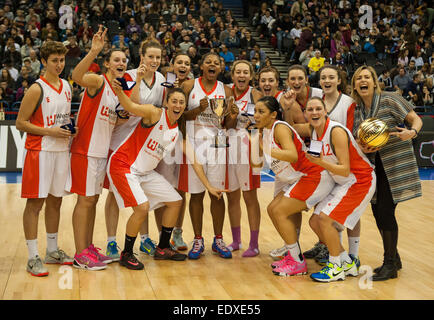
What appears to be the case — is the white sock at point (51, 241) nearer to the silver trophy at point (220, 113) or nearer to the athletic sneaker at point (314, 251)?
the silver trophy at point (220, 113)

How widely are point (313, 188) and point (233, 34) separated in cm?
1206

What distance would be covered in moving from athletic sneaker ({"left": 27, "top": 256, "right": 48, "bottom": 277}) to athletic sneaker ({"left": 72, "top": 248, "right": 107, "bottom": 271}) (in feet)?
0.99

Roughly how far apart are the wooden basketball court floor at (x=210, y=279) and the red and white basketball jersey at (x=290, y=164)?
84 centimetres

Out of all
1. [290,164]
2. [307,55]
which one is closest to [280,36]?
[307,55]

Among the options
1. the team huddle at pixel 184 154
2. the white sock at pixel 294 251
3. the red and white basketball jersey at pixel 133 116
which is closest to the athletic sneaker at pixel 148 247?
the team huddle at pixel 184 154

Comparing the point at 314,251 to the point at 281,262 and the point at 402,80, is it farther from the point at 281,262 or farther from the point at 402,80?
the point at 402,80

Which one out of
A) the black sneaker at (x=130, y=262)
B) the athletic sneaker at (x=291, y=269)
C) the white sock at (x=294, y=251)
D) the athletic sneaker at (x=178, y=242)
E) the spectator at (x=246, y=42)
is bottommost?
the athletic sneaker at (x=178, y=242)

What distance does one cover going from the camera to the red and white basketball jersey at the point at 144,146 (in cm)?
A: 452

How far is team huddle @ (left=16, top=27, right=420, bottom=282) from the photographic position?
166 inches

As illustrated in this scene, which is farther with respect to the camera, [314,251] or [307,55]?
[307,55]

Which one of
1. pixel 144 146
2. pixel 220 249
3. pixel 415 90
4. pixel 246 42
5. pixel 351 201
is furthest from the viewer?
pixel 246 42

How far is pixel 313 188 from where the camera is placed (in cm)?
438

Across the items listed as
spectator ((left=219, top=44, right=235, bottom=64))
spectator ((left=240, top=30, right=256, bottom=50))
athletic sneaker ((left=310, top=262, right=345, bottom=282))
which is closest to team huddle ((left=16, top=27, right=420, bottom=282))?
athletic sneaker ((left=310, top=262, right=345, bottom=282))

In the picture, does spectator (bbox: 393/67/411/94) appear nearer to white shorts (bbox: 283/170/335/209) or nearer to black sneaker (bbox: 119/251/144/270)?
white shorts (bbox: 283/170/335/209)
